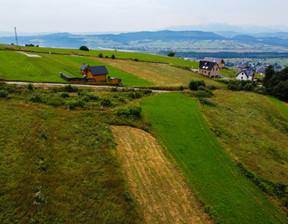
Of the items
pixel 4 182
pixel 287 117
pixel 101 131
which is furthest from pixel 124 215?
pixel 287 117

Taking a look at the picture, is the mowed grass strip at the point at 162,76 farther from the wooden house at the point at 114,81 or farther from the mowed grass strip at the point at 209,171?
the mowed grass strip at the point at 209,171

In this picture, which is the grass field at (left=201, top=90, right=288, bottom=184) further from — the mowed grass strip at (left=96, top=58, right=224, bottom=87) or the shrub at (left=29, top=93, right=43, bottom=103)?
the shrub at (left=29, top=93, right=43, bottom=103)

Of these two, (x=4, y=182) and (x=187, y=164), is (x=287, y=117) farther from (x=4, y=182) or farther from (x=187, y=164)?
(x=4, y=182)

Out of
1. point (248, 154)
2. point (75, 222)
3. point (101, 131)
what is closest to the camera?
point (75, 222)

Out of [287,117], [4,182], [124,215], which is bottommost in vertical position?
[287,117]

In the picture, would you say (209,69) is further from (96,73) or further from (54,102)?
(54,102)

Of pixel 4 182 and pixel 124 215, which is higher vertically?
pixel 4 182
